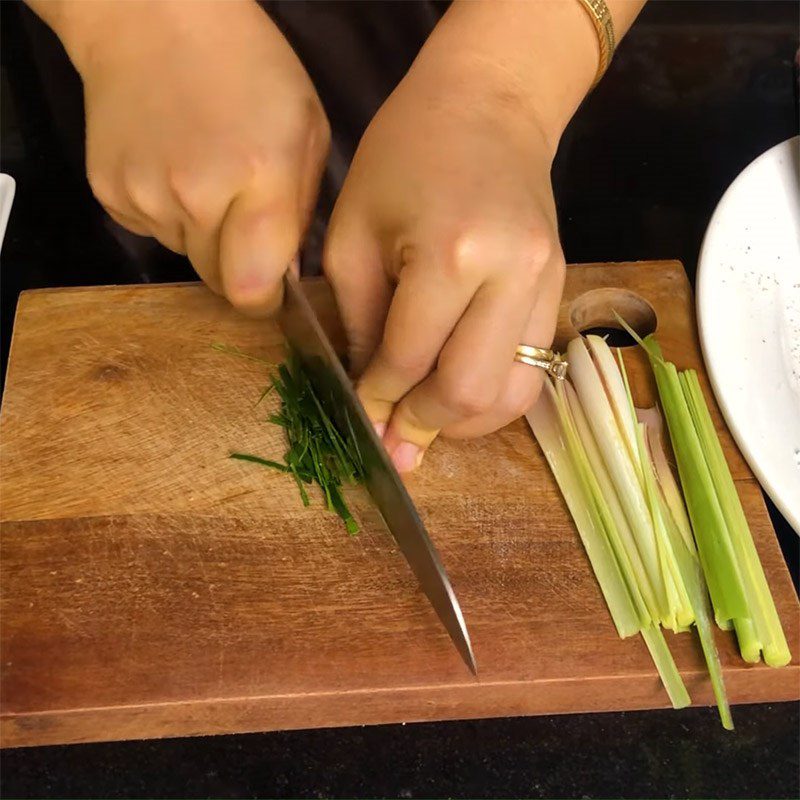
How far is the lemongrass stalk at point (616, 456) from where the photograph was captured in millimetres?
1241

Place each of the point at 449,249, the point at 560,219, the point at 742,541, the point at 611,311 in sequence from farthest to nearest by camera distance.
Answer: the point at 560,219 → the point at 611,311 → the point at 742,541 → the point at 449,249

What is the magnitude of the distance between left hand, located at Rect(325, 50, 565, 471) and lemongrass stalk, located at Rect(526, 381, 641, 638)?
13cm

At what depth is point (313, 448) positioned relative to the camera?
1.30m

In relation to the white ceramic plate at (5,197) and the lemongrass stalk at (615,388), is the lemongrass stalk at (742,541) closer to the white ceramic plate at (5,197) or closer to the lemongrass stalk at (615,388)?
the lemongrass stalk at (615,388)

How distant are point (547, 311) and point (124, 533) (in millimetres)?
644

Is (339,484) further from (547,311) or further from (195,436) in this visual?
(547,311)

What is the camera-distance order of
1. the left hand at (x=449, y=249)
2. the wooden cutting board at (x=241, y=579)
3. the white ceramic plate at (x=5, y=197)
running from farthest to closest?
the white ceramic plate at (x=5, y=197)
the wooden cutting board at (x=241, y=579)
the left hand at (x=449, y=249)

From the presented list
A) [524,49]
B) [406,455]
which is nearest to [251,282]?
[406,455]

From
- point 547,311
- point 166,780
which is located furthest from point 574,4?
point 166,780

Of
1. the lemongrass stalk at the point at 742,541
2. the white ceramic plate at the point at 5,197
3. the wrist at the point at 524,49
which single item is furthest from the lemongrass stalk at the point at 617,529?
the white ceramic plate at the point at 5,197

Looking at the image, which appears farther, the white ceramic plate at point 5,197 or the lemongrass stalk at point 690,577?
the white ceramic plate at point 5,197

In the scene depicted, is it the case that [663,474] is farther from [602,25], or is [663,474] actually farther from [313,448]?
[602,25]

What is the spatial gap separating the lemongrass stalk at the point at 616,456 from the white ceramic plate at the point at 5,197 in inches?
39.5

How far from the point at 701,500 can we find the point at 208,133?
82 centimetres
